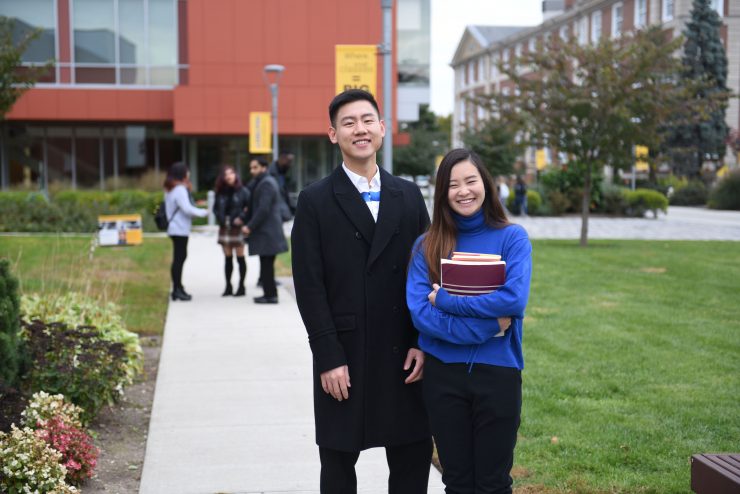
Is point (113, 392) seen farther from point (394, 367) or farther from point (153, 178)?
point (153, 178)

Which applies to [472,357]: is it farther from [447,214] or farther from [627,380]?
[627,380]

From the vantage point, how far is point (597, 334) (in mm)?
9320

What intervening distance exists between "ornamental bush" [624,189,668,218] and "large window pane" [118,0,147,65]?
820 inches

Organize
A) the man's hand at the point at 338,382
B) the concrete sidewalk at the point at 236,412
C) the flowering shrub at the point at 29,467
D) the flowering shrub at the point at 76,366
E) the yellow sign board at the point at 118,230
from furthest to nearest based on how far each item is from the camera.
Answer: the yellow sign board at the point at 118,230
the flowering shrub at the point at 76,366
the concrete sidewalk at the point at 236,412
the flowering shrub at the point at 29,467
the man's hand at the point at 338,382

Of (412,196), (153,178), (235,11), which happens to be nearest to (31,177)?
(153,178)

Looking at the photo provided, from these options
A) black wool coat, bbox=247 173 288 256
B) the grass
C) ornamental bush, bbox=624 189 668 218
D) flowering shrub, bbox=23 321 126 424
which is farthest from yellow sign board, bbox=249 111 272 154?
flowering shrub, bbox=23 321 126 424

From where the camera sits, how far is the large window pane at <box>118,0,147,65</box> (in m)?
37.9

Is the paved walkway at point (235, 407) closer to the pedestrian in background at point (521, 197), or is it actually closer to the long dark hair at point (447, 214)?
the long dark hair at point (447, 214)

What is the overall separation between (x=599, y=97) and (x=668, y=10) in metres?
41.8

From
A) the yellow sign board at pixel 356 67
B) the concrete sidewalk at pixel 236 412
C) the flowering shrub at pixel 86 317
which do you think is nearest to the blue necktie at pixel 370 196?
the concrete sidewalk at pixel 236 412

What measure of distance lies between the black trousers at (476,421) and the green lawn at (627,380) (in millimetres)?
1467

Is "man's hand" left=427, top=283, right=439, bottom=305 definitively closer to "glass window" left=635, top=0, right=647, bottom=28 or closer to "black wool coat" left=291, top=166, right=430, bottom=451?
"black wool coat" left=291, top=166, right=430, bottom=451

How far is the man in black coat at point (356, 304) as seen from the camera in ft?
11.6

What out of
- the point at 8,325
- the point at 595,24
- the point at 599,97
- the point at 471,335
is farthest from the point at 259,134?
the point at 595,24
